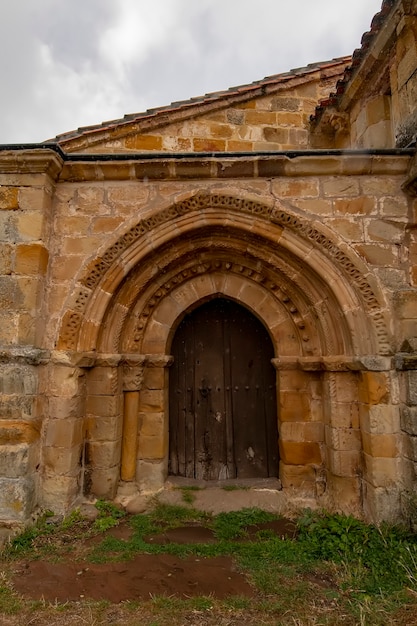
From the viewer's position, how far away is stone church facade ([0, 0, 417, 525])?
326 cm

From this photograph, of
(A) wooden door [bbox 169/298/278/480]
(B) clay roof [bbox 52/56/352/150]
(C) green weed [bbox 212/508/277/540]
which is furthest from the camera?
(B) clay roof [bbox 52/56/352/150]

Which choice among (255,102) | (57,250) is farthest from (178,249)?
(255,102)

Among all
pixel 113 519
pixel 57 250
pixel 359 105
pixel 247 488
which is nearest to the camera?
pixel 113 519

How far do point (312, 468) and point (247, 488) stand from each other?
0.66 m

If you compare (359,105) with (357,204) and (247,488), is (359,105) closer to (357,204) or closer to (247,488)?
(357,204)

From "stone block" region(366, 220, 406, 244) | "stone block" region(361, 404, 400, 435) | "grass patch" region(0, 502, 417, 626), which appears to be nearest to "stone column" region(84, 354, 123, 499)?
"grass patch" region(0, 502, 417, 626)

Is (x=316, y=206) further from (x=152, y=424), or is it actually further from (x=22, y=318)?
(x=22, y=318)

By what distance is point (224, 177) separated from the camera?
11.9ft

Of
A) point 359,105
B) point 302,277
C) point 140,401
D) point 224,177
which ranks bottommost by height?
point 140,401

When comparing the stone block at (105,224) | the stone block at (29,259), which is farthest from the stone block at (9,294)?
the stone block at (105,224)

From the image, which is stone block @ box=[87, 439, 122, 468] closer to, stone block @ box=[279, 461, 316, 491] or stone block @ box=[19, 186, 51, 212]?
stone block @ box=[279, 461, 316, 491]

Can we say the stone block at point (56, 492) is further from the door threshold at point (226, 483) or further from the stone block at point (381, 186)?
the stone block at point (381, 186)

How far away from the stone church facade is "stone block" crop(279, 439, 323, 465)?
0.5 inches

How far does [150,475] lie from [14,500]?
1.20 meters
